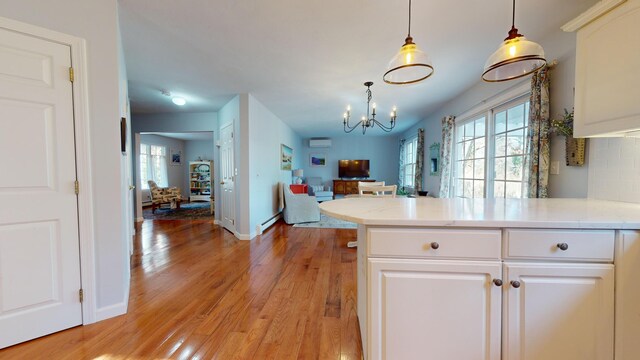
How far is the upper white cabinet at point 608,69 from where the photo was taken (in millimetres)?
1144

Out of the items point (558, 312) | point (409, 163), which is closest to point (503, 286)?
point (558, 312)

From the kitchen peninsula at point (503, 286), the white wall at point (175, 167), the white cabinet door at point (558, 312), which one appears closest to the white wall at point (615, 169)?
the kitchen peninsula at point (503, 286)

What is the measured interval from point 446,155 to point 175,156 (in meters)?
8.76

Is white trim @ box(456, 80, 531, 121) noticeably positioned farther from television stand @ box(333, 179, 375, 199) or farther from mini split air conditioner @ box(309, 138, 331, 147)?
mini split air conditioner @ box(309, 138, 331, 147)

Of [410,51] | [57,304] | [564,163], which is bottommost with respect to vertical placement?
[57,304]

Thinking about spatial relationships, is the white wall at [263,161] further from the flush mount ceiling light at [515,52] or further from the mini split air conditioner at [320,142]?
the flush mount ceiling light at [515,52]

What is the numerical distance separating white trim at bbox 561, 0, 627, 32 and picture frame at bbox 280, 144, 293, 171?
5.07 meters

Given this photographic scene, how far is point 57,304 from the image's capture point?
1.58 metres

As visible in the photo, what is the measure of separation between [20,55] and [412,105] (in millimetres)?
4617

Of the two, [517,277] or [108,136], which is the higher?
[108,136]

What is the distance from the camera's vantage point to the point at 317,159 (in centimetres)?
845

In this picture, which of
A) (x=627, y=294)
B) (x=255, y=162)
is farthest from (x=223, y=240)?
(x=627, y=294)

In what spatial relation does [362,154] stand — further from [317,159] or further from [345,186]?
[317,159]

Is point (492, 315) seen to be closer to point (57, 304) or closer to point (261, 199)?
point (57, 304)
